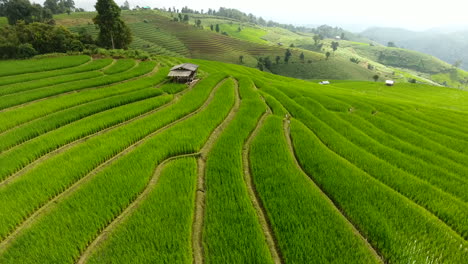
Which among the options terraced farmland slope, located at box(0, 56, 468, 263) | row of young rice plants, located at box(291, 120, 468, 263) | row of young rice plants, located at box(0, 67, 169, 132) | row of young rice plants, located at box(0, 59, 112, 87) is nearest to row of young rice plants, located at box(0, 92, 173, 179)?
terraced farmland slope, located at box(0, 56, 468, 263)

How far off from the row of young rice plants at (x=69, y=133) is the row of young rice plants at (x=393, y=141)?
17.7 m

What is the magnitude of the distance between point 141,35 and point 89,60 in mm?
96472

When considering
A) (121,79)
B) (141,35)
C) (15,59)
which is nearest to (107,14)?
(15,59)

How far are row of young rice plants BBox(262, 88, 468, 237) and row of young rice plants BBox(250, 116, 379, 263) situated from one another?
374 centimetres

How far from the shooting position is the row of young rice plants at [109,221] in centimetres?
656

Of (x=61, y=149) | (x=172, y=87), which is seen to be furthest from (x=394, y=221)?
(x=172, y=87)

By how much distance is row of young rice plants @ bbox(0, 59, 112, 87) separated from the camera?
2278 centimetres

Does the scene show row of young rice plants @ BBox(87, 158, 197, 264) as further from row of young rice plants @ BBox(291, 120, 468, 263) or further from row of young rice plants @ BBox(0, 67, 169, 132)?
row of young rice plants @ BBox(0, 67, 169, 132)

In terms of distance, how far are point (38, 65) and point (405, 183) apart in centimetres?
4256

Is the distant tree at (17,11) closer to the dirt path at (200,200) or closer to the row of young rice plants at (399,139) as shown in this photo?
the dirt path at (200,200)

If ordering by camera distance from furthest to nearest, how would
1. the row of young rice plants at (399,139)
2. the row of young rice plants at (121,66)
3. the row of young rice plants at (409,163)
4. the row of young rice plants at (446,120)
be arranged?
the row of young rice plants at (121,66) < the row of young rice plants at (446,120) < the row of young rice plants at (399,139) < the row of young rice plants at (409,163)

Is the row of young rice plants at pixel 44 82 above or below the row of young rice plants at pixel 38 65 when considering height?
below

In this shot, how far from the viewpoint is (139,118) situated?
16.6 m

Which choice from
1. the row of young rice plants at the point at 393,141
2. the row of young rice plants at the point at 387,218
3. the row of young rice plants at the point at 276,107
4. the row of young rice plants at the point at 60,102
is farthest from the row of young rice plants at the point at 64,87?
the row of young rice plants at the point at 393,141
